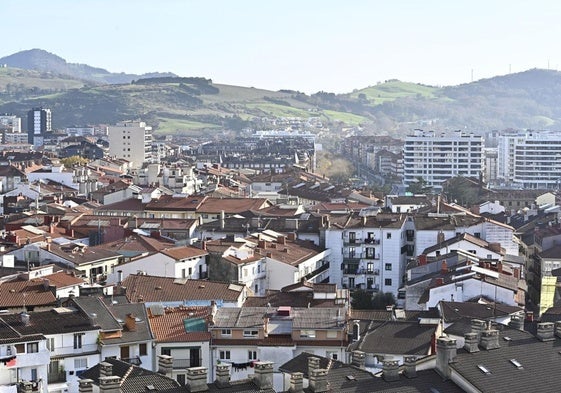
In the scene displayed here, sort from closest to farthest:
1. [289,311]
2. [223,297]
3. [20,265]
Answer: [289,311] → [223,297] → [20,265]

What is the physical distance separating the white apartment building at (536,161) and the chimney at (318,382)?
131 m

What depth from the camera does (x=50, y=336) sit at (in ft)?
108

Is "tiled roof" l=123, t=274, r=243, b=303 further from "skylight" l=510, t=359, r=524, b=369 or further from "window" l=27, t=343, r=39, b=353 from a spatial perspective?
"skylight" l=510, t=359, r=524, b=369

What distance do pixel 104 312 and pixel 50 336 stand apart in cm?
251

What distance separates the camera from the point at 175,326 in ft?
120

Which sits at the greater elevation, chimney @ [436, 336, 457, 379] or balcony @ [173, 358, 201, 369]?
chimney @ [436, 336, 457, 379]

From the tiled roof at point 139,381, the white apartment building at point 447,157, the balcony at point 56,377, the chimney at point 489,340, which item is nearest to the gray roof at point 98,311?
the balcony at point 56,377

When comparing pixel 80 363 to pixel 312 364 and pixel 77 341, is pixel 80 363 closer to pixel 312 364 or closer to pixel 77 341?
pixel 77 341

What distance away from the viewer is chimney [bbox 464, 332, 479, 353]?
28203mm

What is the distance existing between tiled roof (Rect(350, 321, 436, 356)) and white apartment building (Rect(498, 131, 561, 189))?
121060 mm

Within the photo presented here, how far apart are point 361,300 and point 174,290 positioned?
47.0 ft

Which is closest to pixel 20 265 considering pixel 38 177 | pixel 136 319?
pixel 136 319

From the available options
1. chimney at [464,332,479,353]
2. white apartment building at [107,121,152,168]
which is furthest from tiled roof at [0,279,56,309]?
white apartment building at [107,121,152,168]

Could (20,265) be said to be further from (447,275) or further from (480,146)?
(480,146)
